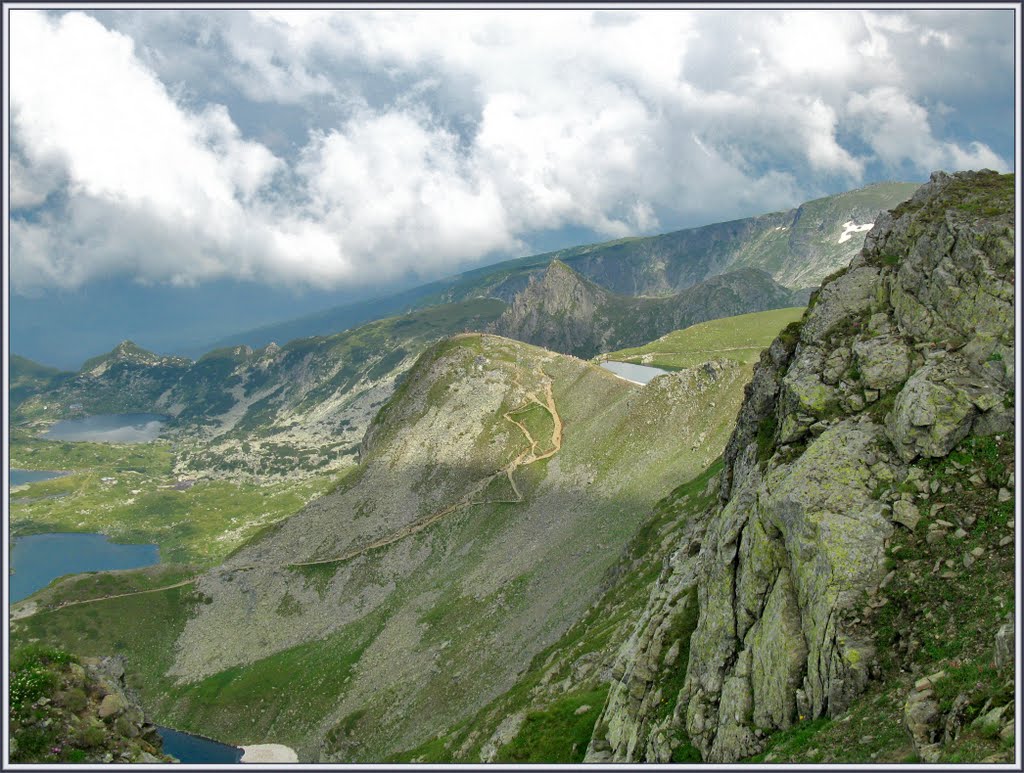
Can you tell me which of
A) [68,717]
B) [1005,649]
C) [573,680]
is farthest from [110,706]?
[573,680]

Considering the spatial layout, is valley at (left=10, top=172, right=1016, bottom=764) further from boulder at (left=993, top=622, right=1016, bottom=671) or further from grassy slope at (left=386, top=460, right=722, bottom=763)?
grassy slope at (left=386, top=460, right=722, bottom=763)

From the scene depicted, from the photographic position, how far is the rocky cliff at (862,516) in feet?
69.1

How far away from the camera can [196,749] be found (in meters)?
102

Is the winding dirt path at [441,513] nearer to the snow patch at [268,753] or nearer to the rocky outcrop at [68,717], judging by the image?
the snow patch at [268,753]

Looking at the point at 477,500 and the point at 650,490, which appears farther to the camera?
the point at 477,500

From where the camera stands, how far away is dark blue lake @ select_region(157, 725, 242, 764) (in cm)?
9825

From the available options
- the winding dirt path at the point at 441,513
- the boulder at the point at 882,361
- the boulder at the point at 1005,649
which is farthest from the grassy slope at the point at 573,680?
the winding dirt path at the point at 441,513

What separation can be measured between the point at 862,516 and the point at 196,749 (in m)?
118

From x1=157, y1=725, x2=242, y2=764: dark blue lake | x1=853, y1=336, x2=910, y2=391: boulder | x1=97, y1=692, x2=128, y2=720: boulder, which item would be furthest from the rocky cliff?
x1=157, y1=725, x2=242, y2=764: dark blue lake

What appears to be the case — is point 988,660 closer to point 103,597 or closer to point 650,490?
point 650,490

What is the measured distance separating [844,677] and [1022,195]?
17269mm

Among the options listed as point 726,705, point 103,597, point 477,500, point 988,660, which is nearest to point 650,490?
point 477,500

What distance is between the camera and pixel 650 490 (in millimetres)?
109875

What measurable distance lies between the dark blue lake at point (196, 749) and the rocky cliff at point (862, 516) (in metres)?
92.0
